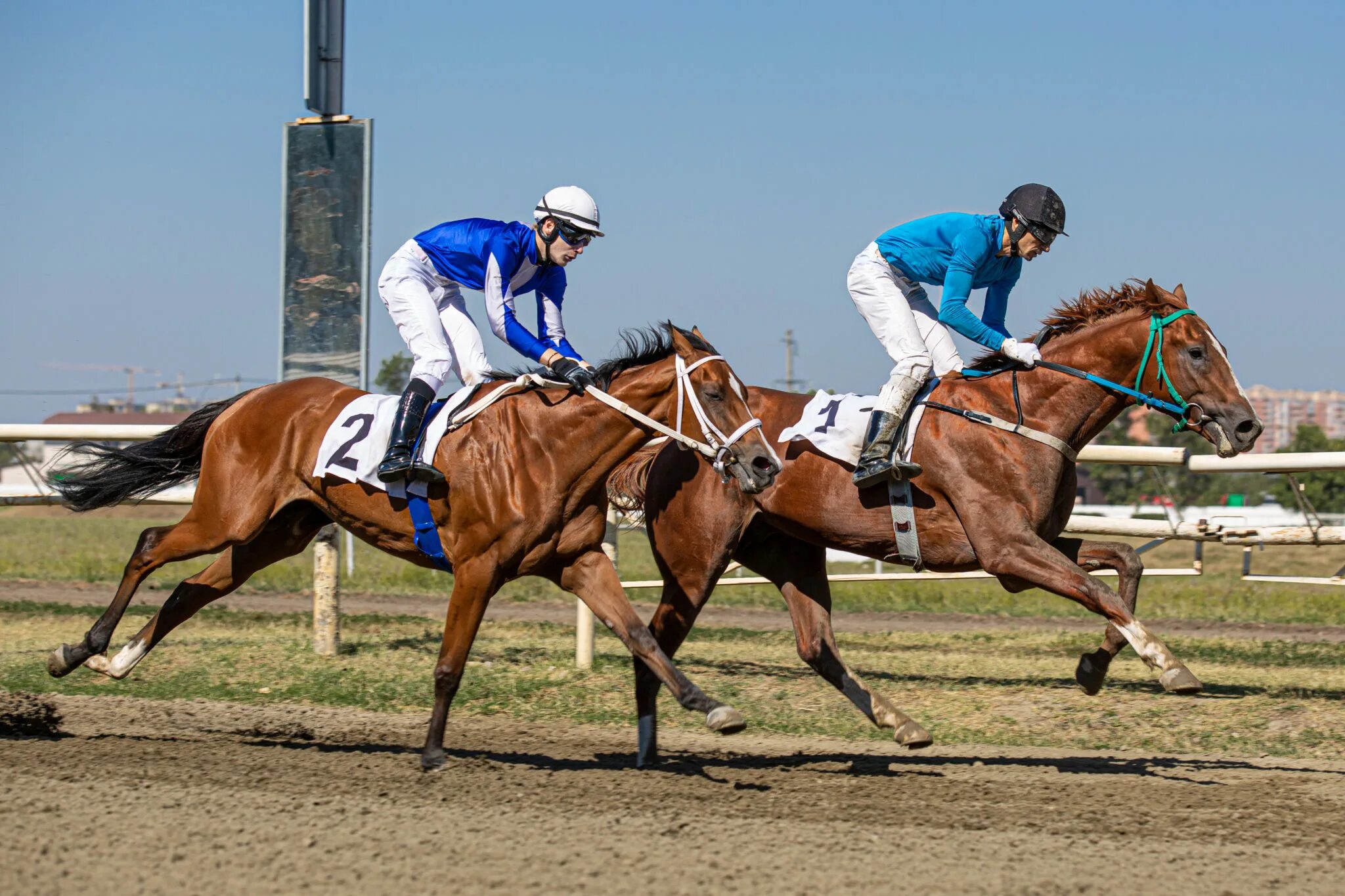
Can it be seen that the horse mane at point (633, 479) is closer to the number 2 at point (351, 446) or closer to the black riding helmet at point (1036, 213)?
the number 2 at point (351, 446)

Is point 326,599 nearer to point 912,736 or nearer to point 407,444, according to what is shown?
point 407,444

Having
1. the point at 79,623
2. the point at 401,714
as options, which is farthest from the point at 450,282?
the point at 79,623

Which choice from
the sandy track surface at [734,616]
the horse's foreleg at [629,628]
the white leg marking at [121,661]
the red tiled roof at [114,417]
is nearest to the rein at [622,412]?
the horse's foreleg at [629,628]

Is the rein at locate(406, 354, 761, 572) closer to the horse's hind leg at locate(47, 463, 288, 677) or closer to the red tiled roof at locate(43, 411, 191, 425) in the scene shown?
the horse's hind leg at locate(47, 463, 288, 677)

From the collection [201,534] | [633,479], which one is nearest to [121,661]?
[201,534]

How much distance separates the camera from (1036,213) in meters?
6.05

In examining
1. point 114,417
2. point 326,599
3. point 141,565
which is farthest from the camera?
point 114,417

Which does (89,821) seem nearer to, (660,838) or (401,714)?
(660,838)

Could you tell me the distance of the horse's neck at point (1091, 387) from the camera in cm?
596

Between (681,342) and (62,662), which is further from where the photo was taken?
(62,662)

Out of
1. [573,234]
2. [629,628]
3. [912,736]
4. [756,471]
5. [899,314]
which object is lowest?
[912,736]

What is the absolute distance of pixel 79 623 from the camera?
32.0 feet

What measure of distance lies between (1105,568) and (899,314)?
4.97 ft

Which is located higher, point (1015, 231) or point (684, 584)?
point (1015, 231)
